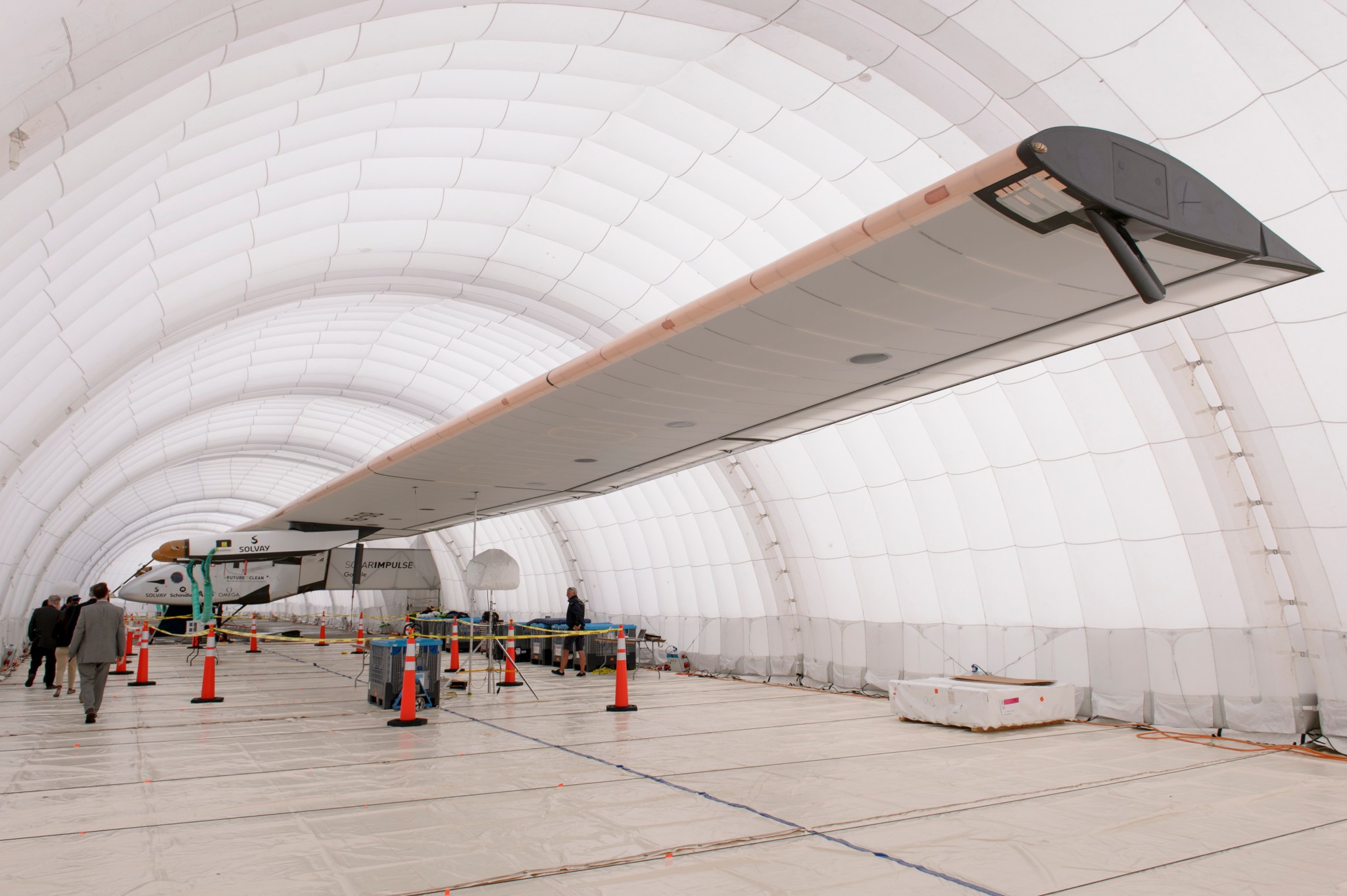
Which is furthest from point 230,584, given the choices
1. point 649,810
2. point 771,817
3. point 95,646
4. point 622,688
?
point 771,817

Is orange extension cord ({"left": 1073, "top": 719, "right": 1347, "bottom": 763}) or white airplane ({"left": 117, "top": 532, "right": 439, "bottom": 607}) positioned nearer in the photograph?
orange extension cord ({"left": 1073, "top": 719, "right": 1347, "bottom": 763})

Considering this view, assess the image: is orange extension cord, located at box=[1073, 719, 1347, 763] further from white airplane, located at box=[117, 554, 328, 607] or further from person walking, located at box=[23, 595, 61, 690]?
white airplane, located at box=[117, 554, 328, 607]

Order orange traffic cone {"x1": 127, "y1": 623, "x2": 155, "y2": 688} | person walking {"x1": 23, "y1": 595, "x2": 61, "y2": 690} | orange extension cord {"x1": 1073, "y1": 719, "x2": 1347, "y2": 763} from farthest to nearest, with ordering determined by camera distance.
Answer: orange traffic cone {"x1": 127, "y1": 623, "x2": 155, "y2": 688} → person walking {"x1": 23, "y1": 595, "x2": 61, "y2": 690} → orange extension cord {"x1": 1073, "y1": 719, "x2": 1347, "y2": 763}

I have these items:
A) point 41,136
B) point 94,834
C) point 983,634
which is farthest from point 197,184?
point 983,634

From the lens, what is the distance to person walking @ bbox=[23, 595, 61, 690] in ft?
53.2

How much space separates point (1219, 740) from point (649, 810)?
764cm

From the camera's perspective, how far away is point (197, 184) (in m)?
11.0

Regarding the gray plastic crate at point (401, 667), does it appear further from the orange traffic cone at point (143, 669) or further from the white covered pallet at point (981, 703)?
the orange traffic cone at point (143, 669)

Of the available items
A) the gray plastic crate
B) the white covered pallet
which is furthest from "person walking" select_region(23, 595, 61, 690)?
the white covered pallet

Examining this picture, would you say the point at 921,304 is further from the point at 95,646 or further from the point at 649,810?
the point at 95,646

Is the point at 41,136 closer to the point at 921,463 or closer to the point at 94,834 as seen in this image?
the point at 94,834

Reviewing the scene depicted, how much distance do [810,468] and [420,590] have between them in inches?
1342

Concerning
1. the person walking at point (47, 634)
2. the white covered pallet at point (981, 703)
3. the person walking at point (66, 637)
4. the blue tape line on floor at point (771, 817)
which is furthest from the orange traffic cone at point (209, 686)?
the white covered pallet at point (981, 703)

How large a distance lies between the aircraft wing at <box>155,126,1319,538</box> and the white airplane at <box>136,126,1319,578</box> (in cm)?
2
